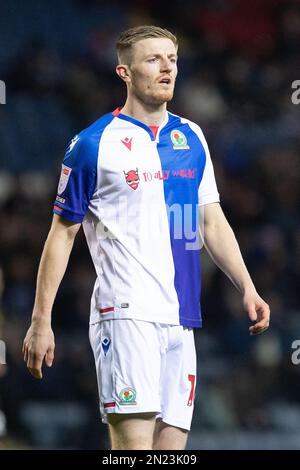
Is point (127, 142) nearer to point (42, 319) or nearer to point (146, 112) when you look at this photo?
point (146, 112)

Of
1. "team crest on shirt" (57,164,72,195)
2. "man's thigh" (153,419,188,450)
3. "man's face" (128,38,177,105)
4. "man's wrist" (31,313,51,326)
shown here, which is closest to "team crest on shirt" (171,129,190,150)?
"man's face" (128,38,177,105)

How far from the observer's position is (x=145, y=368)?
4664 millimetres

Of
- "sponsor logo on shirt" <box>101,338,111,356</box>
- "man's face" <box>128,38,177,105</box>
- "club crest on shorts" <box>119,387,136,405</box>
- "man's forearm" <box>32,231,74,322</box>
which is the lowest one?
"club crest on shorts" <box>119,387,136,405</box>

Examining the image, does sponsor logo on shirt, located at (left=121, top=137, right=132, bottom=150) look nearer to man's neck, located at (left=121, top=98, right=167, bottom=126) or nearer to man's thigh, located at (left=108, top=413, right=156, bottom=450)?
man's neck, located at (left=121, top=98, right=167, bottom=126)

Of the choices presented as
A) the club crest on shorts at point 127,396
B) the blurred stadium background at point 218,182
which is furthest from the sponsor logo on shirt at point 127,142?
the blurred stadium background at point 218,182

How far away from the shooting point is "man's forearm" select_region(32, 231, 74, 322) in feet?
15.5

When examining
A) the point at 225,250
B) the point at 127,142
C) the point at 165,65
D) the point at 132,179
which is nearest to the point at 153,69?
the point at 165,65

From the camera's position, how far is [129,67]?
493 cm

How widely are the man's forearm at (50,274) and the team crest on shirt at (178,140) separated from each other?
632 millimetres

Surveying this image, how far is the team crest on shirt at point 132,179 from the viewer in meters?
4.78

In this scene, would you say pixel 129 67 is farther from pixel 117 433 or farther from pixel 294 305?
pixel 294 305

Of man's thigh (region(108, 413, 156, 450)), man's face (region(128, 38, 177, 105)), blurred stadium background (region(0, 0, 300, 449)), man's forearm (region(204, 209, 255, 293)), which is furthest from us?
blurred stadium background (region(0, 0, 300, 449))

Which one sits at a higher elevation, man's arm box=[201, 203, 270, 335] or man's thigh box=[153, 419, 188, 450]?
man's arm box=[201, 203, 270, 335]

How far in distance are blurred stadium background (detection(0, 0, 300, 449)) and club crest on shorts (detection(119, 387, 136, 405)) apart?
2.09 metres
